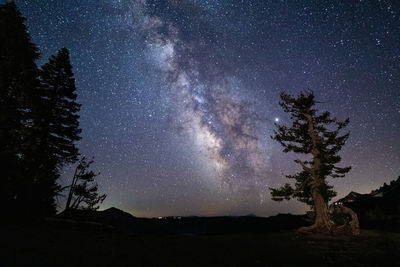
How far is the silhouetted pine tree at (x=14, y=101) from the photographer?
15047 millimetres

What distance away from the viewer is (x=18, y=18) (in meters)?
18.5

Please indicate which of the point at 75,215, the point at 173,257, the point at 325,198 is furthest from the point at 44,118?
the point at 325,198

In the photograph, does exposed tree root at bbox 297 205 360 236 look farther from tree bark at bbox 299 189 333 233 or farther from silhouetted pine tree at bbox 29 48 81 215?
silhouetted pine tree at bbox 29 48 81 215

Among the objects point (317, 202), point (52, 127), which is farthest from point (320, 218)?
point (52, 127)

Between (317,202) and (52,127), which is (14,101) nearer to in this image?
(52,127)

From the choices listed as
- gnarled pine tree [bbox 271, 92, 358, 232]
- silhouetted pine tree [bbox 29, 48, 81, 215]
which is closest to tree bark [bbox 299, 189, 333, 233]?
gnarled pine tree [bbox 271, 92, 358, 232]

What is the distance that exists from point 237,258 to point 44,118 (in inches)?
685

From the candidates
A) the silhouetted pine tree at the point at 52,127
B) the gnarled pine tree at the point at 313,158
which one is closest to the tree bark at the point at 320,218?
the gnarled pine tree at the point at 313,158

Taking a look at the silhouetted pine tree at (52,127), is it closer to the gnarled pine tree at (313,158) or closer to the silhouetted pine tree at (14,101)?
the silhouetted pine tree at (14,101)

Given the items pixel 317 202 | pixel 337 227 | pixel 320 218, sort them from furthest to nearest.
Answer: pixel 317 202
pixel 320 218
pixel 337 227

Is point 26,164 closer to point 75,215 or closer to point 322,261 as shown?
point 75,215

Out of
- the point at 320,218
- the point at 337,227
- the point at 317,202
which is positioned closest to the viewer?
the point at 337,227

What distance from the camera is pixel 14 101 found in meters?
17.2

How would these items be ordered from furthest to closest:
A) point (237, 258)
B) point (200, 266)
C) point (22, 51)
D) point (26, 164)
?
point (22, 51)
point (26, 164)
point (237, 258)
point (200, 266)
